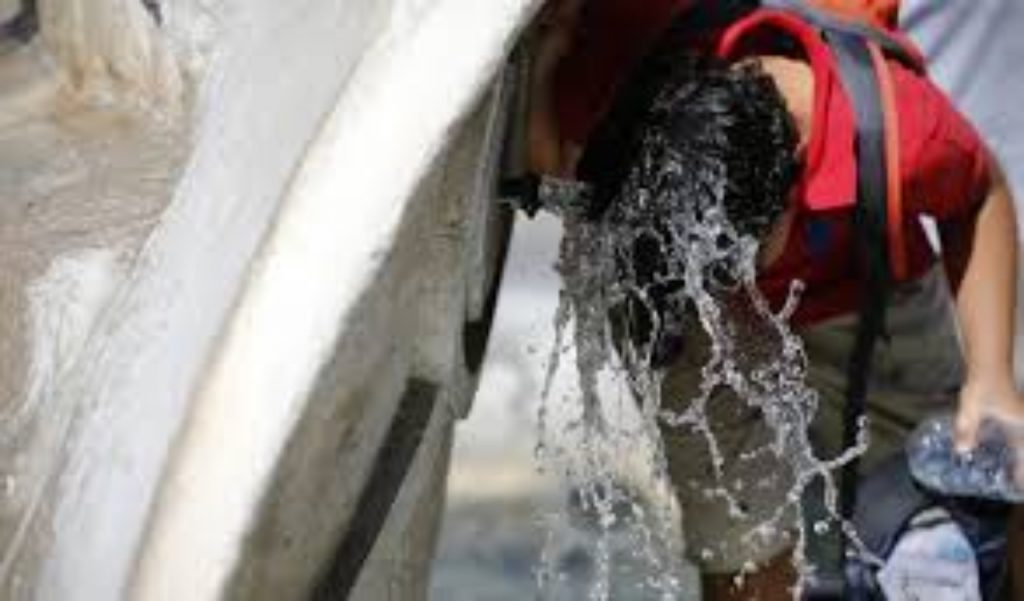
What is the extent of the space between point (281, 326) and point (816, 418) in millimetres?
1092

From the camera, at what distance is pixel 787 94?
2219 millimetres

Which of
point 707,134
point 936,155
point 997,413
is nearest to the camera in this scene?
point 707,134

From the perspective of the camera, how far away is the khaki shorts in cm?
254

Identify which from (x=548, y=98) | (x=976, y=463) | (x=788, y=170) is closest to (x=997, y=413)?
(x=976, y=463)

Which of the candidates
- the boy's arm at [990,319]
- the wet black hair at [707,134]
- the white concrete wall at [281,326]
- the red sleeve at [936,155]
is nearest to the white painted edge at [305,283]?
the white concrete wall at [281,326]

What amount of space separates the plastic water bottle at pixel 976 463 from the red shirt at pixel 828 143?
0.76 ft

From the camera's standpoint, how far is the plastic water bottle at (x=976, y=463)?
2.37 metres

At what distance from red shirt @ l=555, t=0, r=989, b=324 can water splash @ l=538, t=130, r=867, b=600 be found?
2.7 inches

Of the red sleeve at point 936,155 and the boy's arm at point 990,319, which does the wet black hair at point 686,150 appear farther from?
the boy's arm at point 990,319

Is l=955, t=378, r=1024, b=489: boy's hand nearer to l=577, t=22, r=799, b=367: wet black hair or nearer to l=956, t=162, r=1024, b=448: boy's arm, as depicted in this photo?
l=956, t=162, r=1024, b=448: boy's arm

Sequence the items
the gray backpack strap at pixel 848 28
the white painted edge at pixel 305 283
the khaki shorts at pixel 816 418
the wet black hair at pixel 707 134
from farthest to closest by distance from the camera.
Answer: the khaki shorts at pixel 816 418, the gray backpack strap at pixel 848 28, the wet black hair at pixel 707 134, the white painted edge at pixel 305 283

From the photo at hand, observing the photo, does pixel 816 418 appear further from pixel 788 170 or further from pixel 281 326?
pixel 281 326

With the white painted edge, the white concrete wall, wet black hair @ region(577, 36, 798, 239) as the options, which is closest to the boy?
wet black hair @ region(577, 36, 798, 239)

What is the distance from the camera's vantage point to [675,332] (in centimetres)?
239
